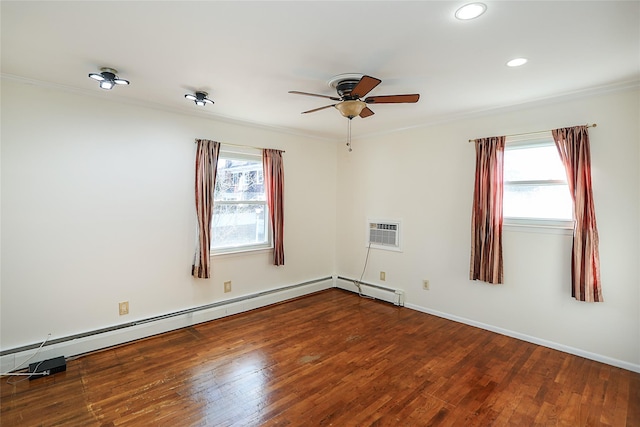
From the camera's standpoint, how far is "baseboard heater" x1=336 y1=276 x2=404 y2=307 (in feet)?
14.4

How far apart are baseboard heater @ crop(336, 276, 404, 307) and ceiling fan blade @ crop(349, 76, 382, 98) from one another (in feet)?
9.60

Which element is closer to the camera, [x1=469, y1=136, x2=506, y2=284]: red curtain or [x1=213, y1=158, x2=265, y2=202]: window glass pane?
[x1=469, y1=136, x2=506, y2=284]: red curtain

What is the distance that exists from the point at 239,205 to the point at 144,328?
176 centimetres

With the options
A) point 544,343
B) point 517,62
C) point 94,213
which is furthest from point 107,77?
point 544,343

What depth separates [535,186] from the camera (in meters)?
3.25

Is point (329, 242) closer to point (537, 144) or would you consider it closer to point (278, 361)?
point (278, 361)

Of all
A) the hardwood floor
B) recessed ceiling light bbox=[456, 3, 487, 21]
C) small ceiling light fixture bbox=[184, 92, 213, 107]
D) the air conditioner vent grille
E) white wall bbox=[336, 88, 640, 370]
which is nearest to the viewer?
recessed ceiling light bbox=[456, 3, 487, 21]

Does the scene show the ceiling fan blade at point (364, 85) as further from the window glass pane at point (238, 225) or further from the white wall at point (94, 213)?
the window glass pane at point (238, 225)

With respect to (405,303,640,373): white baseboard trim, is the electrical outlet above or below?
above

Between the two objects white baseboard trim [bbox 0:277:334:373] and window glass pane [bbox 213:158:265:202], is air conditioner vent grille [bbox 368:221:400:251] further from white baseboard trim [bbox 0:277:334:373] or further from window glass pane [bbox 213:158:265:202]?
window glass pane [bbox 213:158:265:202]

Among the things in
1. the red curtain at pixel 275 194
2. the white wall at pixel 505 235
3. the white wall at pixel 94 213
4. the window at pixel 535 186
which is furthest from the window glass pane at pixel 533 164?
the white wall at pixel 94 213

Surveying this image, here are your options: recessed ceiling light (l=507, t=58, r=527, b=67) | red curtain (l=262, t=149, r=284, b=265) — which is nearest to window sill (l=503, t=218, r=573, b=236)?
recessed ceiling light (l=507, t=58, r=527, b=67)

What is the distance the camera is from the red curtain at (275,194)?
4262 mm

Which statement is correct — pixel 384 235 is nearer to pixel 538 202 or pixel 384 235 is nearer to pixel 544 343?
pixel 538 202
